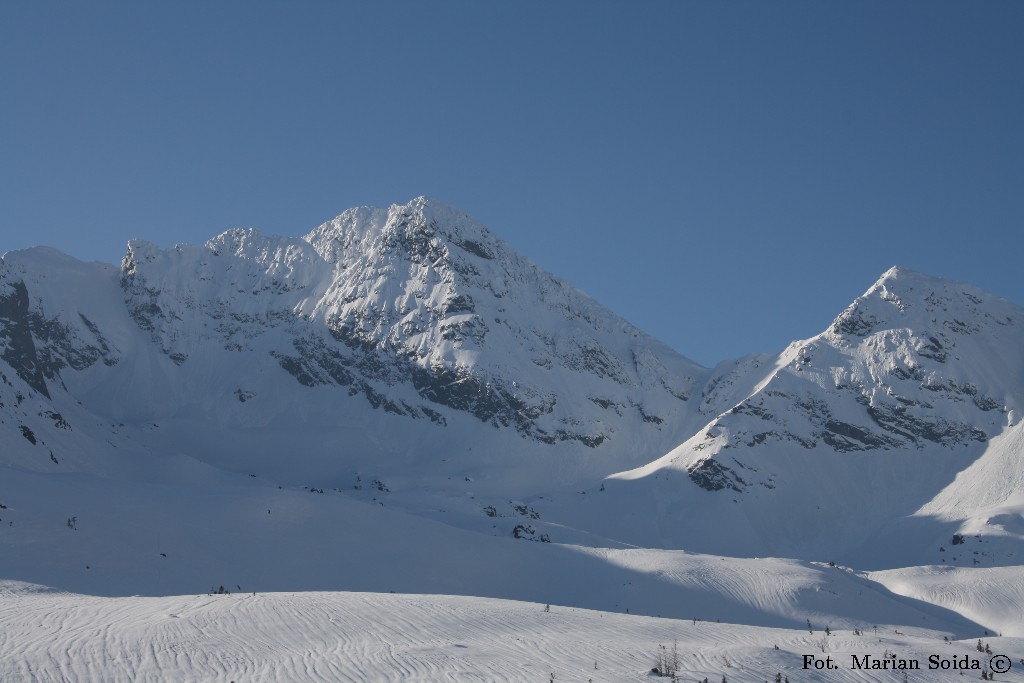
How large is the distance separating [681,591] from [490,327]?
9546cm

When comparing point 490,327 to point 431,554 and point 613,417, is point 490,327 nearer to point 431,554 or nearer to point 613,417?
point 613,417

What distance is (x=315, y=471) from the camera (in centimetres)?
12112

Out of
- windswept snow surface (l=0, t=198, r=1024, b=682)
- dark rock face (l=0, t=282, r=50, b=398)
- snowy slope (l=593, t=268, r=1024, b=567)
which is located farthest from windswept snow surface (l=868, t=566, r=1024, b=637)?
dark rock face (l=0, t=282, r=50, b=398)

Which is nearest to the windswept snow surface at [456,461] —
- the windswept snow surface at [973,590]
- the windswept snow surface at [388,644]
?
the windswept snow surface at [388,644]

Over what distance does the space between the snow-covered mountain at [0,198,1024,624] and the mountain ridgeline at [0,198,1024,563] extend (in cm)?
42

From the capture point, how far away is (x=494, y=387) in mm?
144500

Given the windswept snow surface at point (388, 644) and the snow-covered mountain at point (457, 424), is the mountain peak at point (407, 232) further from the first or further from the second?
the windswept snow surface at point (388, 644)

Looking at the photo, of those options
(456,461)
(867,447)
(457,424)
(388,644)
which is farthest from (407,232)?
(388,644)

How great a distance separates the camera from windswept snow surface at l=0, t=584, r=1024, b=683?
21.5m

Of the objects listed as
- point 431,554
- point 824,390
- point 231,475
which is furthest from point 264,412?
point 431,554

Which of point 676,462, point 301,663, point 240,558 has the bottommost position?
point 301,663

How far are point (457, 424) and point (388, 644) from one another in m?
117

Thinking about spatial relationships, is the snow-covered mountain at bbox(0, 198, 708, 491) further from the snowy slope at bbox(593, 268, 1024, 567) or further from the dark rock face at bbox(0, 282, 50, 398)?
the snowy slope at bbox(593, 268, 1024, 567)

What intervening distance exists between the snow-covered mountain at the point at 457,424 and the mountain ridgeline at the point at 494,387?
42 centimetres
